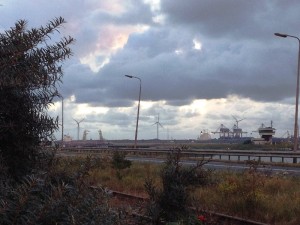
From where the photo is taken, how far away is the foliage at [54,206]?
7.10 ft

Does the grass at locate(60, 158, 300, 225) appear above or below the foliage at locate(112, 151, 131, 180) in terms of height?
below

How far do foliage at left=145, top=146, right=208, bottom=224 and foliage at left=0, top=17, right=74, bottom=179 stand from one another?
3.03 m

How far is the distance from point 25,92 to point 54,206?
1.12 m

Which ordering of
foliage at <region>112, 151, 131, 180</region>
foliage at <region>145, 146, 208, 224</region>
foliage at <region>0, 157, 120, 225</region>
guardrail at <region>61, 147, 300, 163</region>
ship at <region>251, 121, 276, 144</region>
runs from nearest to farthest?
foliage at <region>0, 157, 120, 225</region>
foliage at <region>145, 146, 208, 224</region>
foliage at <region>112, 151, 131, 180</region>
guardrail at <region>61, 147, 300, 163</region>
ship at <region>251, 121, 276, 144</region>

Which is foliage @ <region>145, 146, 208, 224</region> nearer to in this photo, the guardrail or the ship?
the guardrail

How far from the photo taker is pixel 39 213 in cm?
218

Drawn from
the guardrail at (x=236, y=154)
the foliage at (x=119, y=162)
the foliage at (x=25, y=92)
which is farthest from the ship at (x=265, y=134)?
the foliage at (x=25, y=92)

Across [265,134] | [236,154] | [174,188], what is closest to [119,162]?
[174,188]

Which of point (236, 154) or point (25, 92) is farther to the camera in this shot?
point (236, 154)

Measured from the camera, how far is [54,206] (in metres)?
2.25

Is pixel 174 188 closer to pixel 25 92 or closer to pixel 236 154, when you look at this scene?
pixel 25 92

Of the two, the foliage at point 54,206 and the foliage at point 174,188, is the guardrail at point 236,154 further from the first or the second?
the foliage at point 54,206

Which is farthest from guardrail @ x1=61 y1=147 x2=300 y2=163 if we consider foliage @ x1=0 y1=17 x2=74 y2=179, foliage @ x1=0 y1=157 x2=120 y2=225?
foliage @ x1=0 y1=157 x2=120 y2=225

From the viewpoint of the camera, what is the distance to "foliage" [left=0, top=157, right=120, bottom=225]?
2.16 m
